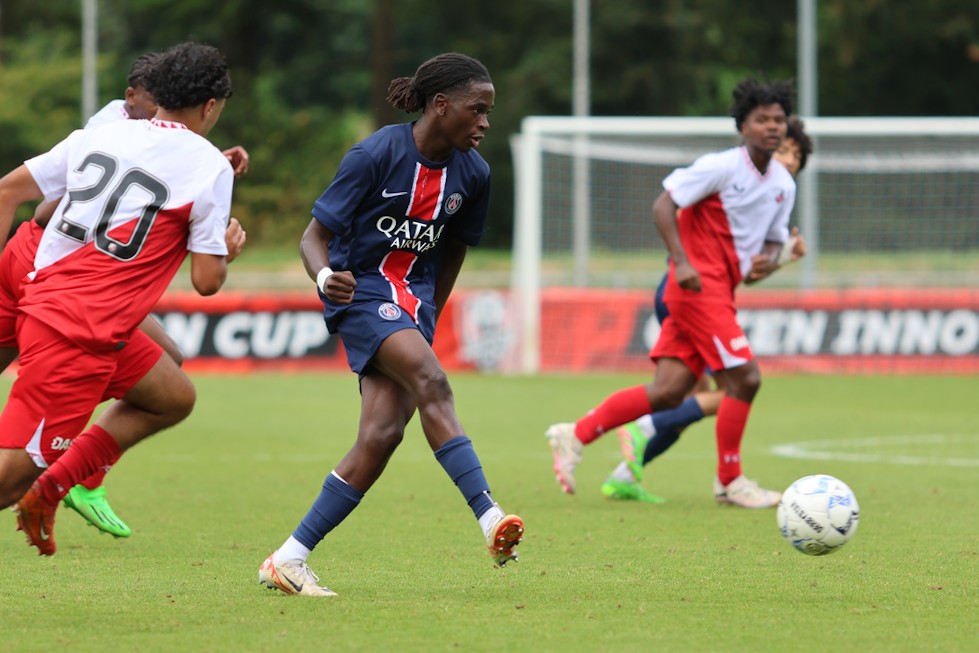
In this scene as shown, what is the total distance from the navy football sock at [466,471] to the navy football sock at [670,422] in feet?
11.7

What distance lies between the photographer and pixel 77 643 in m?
4.80

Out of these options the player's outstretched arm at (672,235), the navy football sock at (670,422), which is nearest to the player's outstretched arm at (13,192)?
the player's outstretched arm at (672,235)

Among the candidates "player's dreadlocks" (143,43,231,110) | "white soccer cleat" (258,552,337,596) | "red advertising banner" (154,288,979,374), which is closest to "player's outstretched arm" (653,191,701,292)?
"white soccer cleat" (258,552,337,596)

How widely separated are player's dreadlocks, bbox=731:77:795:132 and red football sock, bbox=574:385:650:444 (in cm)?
163

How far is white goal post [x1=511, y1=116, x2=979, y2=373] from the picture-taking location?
20.9 metres

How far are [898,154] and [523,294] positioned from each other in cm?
577

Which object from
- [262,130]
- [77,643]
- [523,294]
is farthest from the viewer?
[262,130]

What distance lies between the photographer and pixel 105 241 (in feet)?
17.2

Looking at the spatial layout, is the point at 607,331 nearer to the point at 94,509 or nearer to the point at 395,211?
the point at 94,509

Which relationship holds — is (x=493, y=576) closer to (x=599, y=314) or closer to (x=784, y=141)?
(x=784, y=141)

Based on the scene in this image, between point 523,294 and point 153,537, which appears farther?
point 523,294

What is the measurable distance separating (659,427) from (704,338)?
0.81 meters

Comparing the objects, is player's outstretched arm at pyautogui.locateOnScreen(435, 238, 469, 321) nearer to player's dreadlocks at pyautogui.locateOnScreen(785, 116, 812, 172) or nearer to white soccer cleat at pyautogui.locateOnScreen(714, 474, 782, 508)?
white soccer cleat at pyautogui.locateOnScreen(714, 474, 782, 508)

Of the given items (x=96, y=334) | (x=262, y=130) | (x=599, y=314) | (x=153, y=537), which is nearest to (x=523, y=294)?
(x=599, y=314)
